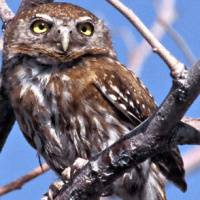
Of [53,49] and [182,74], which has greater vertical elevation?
[53,49]

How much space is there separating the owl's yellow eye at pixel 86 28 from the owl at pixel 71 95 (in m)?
0.01

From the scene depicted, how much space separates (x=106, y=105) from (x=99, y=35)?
3.04 feet

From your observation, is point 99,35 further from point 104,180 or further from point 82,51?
point 104,180

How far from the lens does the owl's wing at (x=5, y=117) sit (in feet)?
13.5

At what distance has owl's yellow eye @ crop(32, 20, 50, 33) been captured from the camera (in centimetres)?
428

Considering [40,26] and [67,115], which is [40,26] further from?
[67,115]

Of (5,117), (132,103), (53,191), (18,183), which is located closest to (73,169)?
(53,191)

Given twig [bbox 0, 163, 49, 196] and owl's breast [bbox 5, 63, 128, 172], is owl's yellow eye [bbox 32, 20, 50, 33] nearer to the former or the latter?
owl's breast [bbox 5, 63, 128, 172]

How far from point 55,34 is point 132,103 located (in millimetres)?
816

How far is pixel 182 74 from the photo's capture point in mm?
2332

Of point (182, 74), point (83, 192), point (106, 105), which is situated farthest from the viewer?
point (106, 105)

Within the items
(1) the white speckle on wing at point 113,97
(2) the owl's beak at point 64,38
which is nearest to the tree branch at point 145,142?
(1) the white speckle on wing at point 113,97

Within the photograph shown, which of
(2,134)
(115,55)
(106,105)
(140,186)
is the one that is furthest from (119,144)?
(115,55)

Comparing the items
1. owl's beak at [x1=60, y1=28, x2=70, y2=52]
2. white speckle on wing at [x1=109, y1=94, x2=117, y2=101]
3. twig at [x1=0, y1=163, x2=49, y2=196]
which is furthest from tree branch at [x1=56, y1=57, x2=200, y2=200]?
owl's beak at [x1=60, y1=28, x2=70, y2=52]
